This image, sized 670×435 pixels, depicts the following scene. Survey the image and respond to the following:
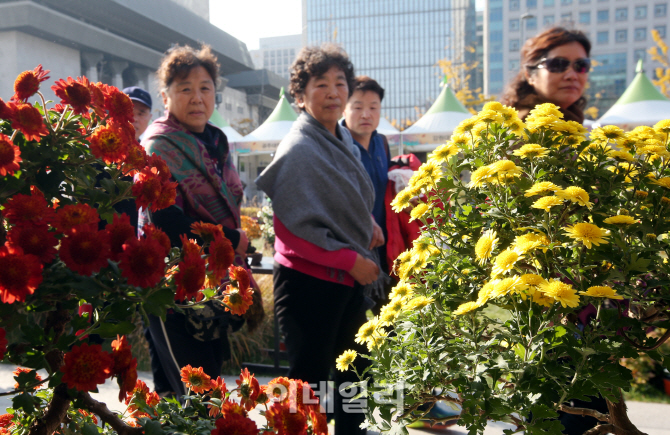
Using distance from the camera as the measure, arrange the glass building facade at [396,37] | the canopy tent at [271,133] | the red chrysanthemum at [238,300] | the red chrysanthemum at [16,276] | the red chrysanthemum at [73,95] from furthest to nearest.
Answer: the glass building facade at [396,37], the canopy tent at [271,133], the red chrysanthemum at [238,300], the red chrysanthemum at [73,95], the red chrysanthemum at [16,276]

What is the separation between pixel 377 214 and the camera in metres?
2.70

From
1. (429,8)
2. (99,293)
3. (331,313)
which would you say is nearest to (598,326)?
(99,293)

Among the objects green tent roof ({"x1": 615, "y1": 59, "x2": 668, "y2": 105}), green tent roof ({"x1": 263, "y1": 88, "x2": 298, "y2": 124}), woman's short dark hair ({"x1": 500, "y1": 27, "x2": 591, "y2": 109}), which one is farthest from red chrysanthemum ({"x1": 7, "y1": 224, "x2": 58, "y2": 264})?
green tent roof ({"x1": 263, "y1": 88, "x2": 298, "y2": 124})

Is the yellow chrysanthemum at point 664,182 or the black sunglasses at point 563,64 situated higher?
the black sunglasses at point 563,64

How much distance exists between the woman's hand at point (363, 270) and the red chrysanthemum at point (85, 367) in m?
1.34

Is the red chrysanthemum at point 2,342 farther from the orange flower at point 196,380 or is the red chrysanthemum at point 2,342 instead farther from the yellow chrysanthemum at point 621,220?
the yellow chrysanthemum at point 621,220

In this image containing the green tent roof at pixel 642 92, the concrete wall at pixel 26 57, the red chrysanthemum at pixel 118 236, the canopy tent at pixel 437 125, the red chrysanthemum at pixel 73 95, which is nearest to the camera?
the red chrysanthemum at pixel 118 236

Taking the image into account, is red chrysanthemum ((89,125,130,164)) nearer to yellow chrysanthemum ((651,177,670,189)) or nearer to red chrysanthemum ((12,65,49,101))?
red chrysanthemum ((12,65,49,101))

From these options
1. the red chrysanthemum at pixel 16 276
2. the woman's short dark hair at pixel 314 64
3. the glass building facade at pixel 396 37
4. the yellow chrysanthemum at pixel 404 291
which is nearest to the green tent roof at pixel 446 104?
the woman's short dark hair at pixel 314 64

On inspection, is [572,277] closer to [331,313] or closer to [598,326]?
[598,326]

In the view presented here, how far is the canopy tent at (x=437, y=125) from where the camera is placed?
10234mm

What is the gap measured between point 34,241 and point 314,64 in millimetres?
1753

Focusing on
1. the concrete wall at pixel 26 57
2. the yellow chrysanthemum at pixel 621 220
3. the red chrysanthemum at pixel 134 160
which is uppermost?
the concrete wall at pixel 26 57

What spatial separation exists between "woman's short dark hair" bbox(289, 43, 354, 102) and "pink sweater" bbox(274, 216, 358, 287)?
2.20ft
